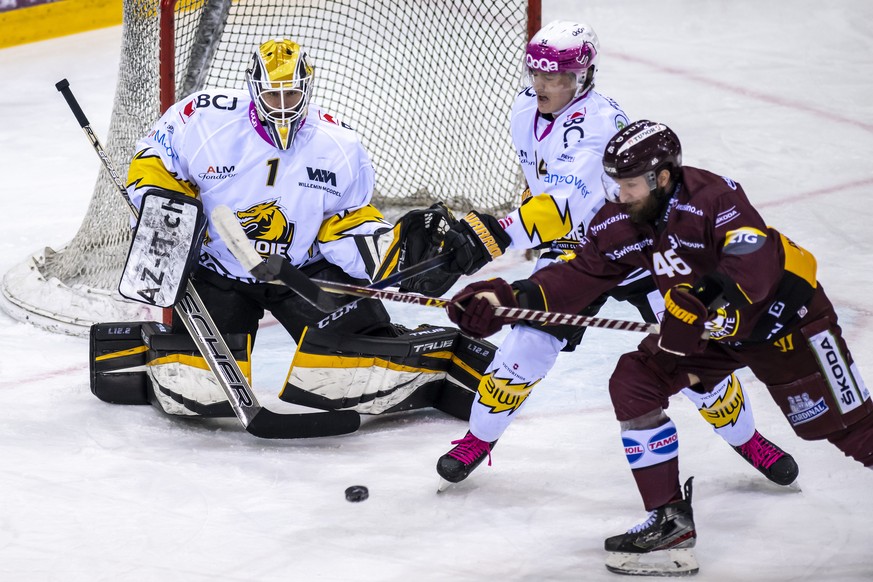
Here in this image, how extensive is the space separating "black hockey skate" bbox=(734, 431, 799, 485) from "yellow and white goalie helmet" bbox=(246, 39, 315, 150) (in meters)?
1.47

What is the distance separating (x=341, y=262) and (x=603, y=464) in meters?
0.93

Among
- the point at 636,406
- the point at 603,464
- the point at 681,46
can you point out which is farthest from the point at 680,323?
the point at 681,46

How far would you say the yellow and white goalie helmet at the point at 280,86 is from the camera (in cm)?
337

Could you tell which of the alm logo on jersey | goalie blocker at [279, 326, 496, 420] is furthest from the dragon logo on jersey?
the alm logo on jersey

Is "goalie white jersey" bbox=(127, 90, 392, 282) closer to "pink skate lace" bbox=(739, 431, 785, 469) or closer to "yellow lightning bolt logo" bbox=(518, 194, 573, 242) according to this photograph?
"yellow lightning bolt logo" bbox=(518, 194, 573, 242)

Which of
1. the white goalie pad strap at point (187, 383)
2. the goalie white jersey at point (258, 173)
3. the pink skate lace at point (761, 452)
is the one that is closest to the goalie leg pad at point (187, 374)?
the white goalie pad strap at point (187, 383)

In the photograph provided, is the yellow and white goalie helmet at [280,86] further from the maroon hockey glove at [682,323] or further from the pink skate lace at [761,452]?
the pink skate lace at [761,452]

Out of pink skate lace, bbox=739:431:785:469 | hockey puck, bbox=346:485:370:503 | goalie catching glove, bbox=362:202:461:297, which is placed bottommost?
hockey puck, bbox=346:485:370:503

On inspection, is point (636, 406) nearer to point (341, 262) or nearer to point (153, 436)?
point (341, 262)

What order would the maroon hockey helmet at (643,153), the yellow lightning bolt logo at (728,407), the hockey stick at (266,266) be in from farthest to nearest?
the yellow lightning bolt logo at (728,407)
the hockey stick at (266,266)
the maroon hockey helmet at (643,153)

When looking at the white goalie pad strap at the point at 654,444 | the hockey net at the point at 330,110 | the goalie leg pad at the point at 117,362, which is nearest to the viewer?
the white goalie pad strap at the point at 654,444

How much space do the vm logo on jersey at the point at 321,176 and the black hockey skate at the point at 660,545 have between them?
4.28ft

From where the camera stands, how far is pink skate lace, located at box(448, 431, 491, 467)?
10.8ft

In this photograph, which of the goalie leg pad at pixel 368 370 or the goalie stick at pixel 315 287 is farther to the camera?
the goalie leg pad at pixel 368 370
